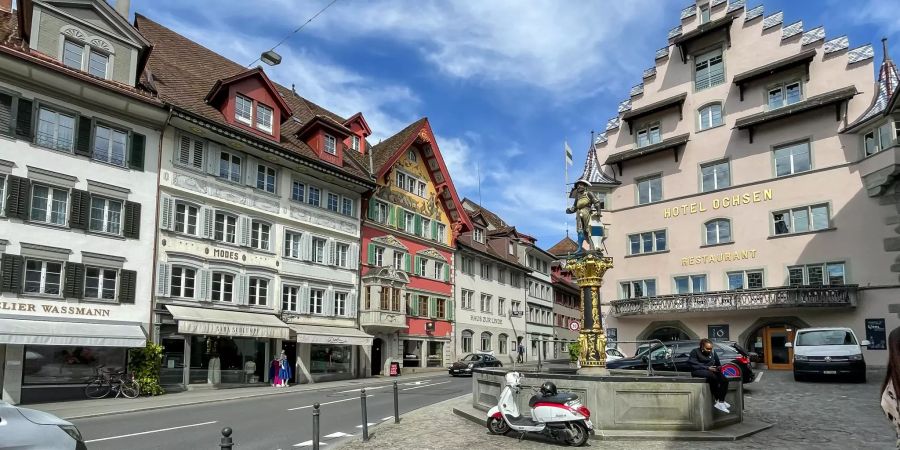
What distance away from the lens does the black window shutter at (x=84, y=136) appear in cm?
2367

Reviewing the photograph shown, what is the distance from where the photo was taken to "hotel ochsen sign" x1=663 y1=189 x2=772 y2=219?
112 feet

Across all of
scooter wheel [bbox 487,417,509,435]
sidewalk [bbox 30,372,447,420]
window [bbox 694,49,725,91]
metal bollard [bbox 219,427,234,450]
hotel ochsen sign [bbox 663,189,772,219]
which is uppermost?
window [bbox 694,49,725,91]

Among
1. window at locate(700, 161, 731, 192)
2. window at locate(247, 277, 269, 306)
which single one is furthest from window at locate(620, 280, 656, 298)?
window at locate(247, 277, 269, 306)

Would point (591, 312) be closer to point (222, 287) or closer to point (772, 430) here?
point (772, 430)

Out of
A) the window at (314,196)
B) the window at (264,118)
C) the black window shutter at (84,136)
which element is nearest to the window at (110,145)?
the black window shutter at (84,136)

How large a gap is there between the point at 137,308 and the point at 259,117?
11.2m

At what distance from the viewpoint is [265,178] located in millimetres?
31578

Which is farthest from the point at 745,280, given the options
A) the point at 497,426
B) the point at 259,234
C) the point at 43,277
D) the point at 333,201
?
the point at 43,277

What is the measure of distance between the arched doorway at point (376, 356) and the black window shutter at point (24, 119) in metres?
21.9

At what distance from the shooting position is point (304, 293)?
1299 inches

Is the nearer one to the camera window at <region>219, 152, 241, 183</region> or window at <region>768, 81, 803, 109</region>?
window at <region>219, 152, 241, 183</region>

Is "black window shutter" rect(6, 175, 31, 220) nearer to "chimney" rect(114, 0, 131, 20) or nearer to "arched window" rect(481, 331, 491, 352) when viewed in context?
"chimney" rect(114, 0, 131, 20)

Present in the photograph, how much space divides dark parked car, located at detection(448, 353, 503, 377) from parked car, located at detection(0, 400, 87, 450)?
2943 centimetres

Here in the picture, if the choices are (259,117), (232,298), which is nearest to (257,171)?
(259,117)
